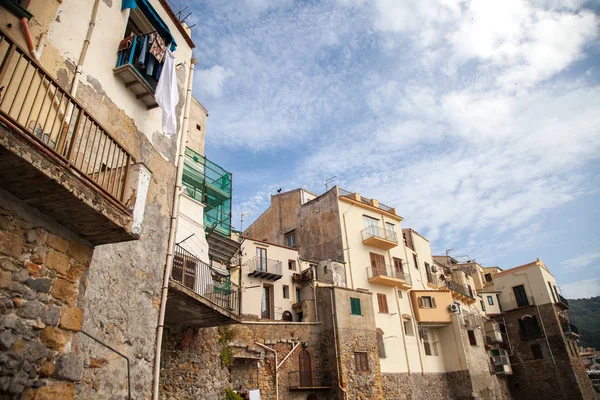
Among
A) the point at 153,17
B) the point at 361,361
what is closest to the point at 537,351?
the point at 361,361

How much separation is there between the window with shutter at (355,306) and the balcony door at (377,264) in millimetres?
5574

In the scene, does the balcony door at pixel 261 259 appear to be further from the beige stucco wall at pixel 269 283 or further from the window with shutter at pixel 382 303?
the window with shutter at pixel 382 303

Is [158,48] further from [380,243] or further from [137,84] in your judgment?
[380,243]

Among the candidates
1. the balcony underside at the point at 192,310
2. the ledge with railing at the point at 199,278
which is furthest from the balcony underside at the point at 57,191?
the ledge with railing at the point at 199,278

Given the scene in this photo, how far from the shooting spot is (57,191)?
471 cm

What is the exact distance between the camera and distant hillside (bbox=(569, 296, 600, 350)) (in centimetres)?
8531

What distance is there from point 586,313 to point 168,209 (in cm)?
12043

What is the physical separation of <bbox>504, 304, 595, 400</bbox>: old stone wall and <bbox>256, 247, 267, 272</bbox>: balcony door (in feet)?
108

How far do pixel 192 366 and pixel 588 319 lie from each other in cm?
11289

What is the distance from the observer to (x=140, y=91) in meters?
9.38

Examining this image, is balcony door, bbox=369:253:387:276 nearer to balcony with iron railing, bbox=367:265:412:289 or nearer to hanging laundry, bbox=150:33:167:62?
balcony with iron railing, bbox=367:265:412:289

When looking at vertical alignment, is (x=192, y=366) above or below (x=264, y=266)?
below

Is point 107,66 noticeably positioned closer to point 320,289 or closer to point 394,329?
point 320,289

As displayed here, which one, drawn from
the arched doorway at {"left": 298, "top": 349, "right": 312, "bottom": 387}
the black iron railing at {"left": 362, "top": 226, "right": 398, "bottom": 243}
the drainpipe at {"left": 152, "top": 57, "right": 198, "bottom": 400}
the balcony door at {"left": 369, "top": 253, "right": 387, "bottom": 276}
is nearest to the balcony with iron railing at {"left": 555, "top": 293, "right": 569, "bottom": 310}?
the black iron railing at {"left": 362, "top": 226, "right": 398, "bottom": 243}
